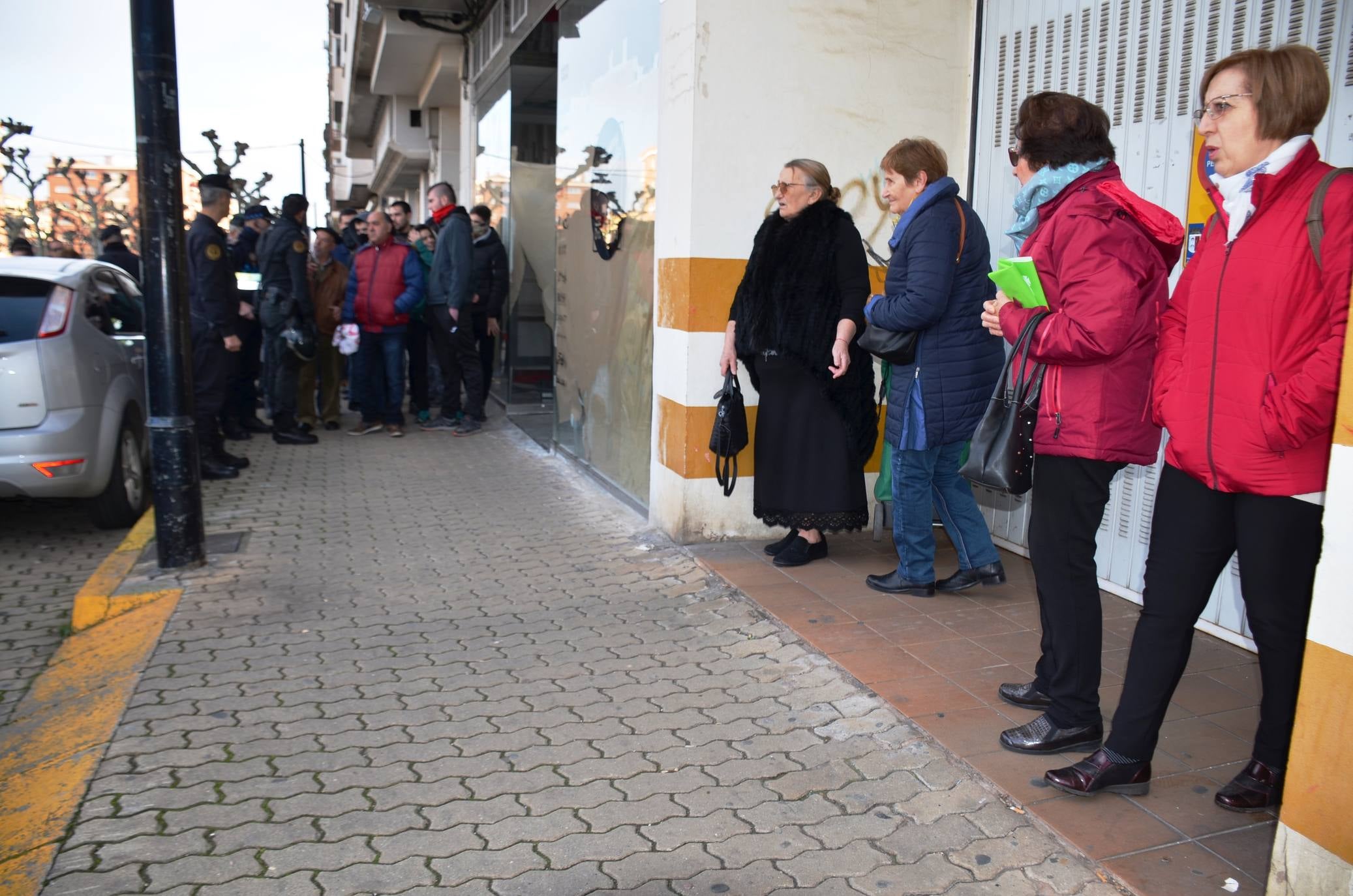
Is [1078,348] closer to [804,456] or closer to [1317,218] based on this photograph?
[1317,218]

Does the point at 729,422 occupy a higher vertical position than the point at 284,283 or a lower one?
lower

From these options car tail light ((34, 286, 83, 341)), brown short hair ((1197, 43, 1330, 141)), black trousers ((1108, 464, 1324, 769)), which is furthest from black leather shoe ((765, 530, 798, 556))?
car tail light ((34, 286, 83, 341))

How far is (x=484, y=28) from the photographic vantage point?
1229cm

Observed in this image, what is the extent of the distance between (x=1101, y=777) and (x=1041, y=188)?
1.76 m

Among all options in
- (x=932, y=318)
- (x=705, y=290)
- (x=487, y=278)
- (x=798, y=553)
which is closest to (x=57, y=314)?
(x=705, y=290)

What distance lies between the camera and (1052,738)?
3.38 metres

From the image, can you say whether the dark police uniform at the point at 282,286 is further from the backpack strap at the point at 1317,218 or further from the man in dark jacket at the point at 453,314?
the backpack strap at the point at 1317,218

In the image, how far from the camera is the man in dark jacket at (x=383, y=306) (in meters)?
9.53

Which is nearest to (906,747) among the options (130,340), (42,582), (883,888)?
(883,888)

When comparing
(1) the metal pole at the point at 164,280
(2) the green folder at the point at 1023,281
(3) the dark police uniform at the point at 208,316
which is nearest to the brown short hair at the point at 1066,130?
(2) the green folder at the point at 1023,281

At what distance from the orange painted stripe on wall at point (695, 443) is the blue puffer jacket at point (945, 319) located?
1.17 metres

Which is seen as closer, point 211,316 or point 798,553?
point 798,553

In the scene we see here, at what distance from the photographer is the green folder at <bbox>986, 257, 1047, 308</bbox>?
10.4 ft

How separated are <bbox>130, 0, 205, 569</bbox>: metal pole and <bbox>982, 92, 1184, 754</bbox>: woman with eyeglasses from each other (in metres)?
3.90
